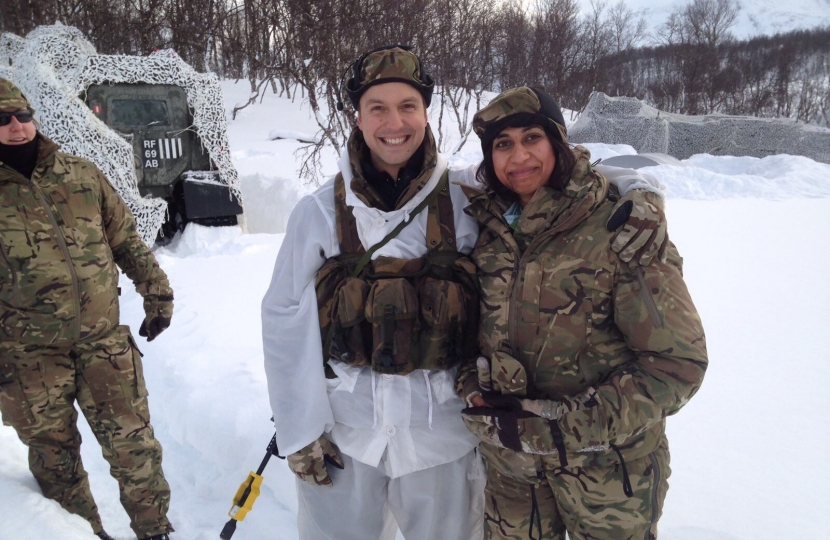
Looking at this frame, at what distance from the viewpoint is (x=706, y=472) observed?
101 inches

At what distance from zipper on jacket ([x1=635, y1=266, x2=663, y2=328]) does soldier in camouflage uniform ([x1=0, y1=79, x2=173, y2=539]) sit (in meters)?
2.10

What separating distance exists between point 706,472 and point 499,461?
1.43 meters

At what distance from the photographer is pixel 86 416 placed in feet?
7.98

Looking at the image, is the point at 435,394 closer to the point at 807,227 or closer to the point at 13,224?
the point at 13,224

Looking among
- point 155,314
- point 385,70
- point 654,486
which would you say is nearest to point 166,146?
point 155,314

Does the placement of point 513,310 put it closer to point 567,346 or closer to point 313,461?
point 567,346

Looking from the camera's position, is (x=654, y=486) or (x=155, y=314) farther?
(x=155, y=314)

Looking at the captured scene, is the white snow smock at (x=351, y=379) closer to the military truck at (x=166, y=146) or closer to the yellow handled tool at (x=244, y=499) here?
the yellow handled tool at (x=244, y=499)

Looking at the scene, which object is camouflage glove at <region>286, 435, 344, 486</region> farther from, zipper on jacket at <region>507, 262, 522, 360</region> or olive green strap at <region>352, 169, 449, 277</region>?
zipper on jacket at <region>507, 262, 522, 360</region>

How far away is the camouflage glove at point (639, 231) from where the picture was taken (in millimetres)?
1432

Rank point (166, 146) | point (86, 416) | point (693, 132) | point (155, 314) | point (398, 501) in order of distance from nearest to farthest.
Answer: point (398, 501), point (86, 416), point (155, 314), point (166, 146), point (693, 132)

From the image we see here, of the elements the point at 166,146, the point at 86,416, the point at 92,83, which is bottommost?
the point at 86,416

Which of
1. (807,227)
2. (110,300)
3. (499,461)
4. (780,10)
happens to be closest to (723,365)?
(499,461)

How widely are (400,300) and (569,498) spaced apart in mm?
725
